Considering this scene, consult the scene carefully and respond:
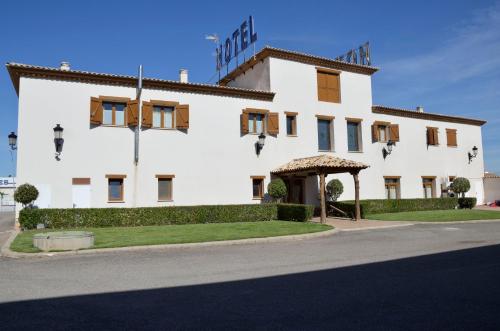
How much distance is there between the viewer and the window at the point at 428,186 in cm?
2983

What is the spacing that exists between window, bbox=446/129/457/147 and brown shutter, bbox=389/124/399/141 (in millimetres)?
6116

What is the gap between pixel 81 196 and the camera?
18.5 m

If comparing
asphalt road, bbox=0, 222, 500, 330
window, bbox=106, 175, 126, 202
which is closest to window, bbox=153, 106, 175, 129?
window, bbox=106, 175, 126, 202

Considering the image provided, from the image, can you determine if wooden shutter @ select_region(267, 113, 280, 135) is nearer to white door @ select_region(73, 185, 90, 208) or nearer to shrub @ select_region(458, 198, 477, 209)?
white door @ select_region(73, 185, 90, 208)

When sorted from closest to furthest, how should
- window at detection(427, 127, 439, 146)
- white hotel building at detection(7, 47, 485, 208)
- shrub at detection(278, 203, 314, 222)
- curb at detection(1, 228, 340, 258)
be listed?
curb at detection(1, 228, 340, 258)
white hotel building at detection(7, 47, 485, 208)
shrub at detection(278, 203, 314, 222)
window at detection(427, 127, 439, 146)

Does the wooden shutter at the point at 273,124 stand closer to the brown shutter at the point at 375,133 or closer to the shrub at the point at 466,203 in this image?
the brown shutter at the point at 375,133

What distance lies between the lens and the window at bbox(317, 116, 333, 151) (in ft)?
83.7

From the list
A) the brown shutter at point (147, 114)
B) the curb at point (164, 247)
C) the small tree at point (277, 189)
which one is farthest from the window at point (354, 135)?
the curb at point (164, 247)

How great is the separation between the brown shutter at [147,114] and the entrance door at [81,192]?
3.76 metres

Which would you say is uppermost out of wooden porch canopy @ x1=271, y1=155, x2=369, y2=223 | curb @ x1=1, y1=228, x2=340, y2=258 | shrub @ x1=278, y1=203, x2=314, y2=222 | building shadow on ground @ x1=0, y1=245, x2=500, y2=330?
wooden porch canopy @ x1=271, y1=155, x2=369, y2=223

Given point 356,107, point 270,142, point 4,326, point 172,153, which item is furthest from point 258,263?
point 356,107

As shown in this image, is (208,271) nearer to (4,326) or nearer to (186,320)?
(186,320)

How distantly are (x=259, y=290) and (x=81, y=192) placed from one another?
1443 centimetres

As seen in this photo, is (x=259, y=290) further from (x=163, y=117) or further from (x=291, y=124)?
(x=291, y=124)
